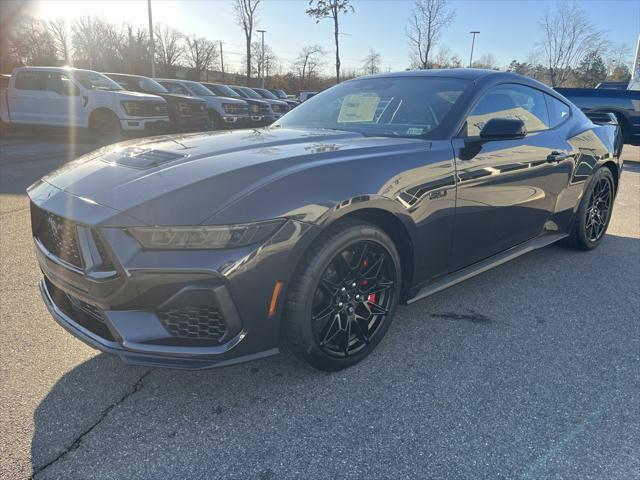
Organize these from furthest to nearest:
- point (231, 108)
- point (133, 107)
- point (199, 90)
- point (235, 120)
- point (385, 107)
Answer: point (199, 90)
point (235, 120)
point (231, 108)
point (133, 107)
point (385, 107)

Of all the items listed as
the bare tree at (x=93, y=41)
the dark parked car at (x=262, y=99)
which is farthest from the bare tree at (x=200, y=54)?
the dark parked car at (x=262, y=99)

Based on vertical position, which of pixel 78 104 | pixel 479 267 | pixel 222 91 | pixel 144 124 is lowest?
pixel 479 267

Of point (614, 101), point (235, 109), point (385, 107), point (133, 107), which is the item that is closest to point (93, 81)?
point (133, 107)

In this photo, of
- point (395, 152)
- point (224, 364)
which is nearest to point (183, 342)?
point (224, 364)

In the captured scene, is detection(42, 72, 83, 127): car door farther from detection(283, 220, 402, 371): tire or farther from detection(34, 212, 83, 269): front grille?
detection(283, 220, 402, 371): tire

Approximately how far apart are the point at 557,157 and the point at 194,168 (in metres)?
2.83

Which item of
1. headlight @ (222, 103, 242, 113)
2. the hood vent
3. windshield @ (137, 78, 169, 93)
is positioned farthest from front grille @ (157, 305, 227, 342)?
headlight @ (222, 103, 242, 113)

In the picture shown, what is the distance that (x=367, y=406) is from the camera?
2145 millimetres

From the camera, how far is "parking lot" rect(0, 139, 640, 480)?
1.81 m

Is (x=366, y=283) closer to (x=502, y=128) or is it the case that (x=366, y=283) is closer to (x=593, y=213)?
(x=502, y=128)

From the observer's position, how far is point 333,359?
2.31 m

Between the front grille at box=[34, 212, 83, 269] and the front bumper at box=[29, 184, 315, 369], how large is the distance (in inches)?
1.8

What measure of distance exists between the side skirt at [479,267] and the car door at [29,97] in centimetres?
1265

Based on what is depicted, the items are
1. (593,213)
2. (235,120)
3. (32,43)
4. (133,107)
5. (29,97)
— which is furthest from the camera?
(32,43)
